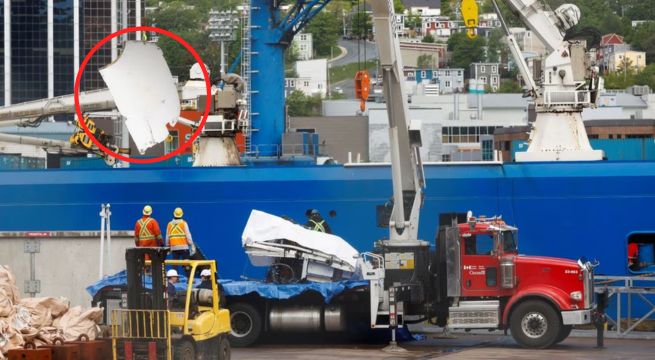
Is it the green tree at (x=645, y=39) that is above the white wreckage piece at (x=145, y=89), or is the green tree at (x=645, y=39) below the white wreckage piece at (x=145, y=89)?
above

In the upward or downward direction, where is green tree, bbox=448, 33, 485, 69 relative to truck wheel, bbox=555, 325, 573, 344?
upward

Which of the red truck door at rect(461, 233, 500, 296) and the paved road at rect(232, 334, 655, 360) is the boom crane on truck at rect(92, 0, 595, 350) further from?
the paved road at rect(232, 334, 655, 360)

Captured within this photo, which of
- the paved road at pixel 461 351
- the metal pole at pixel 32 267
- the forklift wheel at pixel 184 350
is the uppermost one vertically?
the metal pole at pixel 32 267

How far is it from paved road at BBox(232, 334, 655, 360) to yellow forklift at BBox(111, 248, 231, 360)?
351cm

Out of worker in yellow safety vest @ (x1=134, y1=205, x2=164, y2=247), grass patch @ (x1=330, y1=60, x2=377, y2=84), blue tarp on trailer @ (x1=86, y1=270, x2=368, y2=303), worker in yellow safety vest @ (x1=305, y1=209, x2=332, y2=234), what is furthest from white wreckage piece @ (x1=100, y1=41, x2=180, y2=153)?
grass patch @ (x1=330, y1=60, x2=377, y2=84)

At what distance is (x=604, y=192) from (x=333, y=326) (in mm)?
9622

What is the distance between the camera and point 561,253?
36.7 metres

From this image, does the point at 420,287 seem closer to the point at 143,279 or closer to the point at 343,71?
the point at 143,279

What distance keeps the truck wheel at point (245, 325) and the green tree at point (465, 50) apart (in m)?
146

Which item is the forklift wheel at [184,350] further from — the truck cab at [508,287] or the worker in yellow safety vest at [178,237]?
the truck cab at [508,287]

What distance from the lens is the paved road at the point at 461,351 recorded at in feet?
92.3

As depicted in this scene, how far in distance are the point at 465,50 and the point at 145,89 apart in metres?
143

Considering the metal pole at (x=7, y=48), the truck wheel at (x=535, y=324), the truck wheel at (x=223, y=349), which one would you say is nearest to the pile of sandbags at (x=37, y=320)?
the truck wheel at (x=223, y=349)

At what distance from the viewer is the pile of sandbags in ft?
80.1
